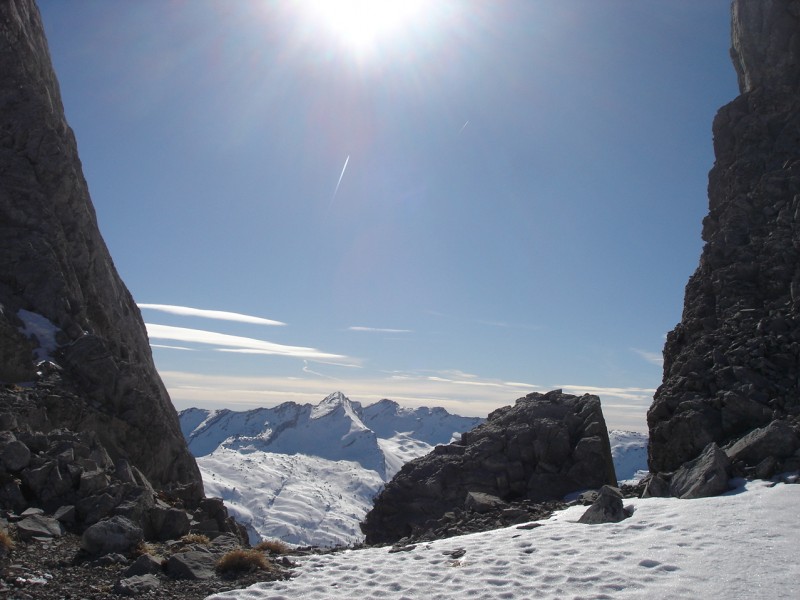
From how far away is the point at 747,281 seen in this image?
30703mm

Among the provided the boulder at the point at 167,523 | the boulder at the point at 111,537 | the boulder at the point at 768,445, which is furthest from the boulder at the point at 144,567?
the boulder at the point at 768,445

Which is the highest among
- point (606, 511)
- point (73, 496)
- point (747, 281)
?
point (747, 281)

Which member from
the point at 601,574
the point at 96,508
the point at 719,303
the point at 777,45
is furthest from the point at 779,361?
the point at 96,508

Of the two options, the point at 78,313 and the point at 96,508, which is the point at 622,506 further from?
the point at 78,313

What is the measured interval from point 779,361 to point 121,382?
114 ft

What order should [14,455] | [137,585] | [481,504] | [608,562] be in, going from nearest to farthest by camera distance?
[137,585] → [608,562] → [14,455] → [481,504]

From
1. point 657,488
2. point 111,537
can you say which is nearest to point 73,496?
point 111,537

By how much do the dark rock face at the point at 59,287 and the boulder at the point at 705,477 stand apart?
76.0ft

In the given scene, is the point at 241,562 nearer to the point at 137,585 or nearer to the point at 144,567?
the point at 144,567

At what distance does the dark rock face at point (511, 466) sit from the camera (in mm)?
32781

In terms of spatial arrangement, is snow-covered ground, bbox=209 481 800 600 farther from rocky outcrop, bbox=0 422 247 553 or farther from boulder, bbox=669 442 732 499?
rocky outcrop, bbox=0 422 247 553

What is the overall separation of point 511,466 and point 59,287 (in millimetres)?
29684

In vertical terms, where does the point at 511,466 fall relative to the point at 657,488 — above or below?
below

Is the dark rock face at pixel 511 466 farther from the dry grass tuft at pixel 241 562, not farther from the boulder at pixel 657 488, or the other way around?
the dry grass tuft at pixel 241 562
